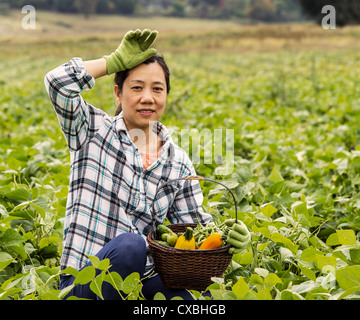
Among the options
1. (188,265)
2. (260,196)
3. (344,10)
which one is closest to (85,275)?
(188,265)

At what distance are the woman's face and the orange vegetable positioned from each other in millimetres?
523

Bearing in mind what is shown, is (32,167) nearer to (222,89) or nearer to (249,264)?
(249,264)

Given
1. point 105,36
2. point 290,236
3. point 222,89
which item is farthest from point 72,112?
point 105,36

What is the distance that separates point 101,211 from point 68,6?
34.9 m

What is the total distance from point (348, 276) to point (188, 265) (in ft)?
1.53

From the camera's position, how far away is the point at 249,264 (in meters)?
1.97

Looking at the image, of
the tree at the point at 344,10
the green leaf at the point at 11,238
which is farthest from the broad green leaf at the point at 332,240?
the tree at the point at 344,10

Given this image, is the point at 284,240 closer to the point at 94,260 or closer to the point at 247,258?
the point at 247,258

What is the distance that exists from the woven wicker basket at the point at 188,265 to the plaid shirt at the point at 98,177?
0.22 m

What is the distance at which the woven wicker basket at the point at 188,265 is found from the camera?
5.17 ft

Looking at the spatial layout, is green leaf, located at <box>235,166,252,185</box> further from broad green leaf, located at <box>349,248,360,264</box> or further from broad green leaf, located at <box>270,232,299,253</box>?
broad green leaf, located at <box>349,248,360,264</box>

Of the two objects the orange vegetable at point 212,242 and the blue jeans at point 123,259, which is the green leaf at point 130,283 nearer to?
the blue jeans at point 123,259

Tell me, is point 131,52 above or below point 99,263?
above

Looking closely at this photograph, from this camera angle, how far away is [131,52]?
6.00 ft
